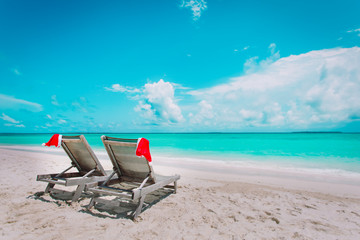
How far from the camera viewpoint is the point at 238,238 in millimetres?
2812

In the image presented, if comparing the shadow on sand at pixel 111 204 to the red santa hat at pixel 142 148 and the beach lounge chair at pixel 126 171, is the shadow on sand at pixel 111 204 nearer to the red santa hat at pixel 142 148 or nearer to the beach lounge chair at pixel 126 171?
the beach lounge chair at pixel 126 171

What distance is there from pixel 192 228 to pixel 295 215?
202cm

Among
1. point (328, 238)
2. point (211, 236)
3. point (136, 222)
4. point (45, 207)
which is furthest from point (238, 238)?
point (45, 207)

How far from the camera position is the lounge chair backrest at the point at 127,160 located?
3.72m

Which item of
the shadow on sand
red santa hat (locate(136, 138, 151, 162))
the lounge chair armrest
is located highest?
red santa hat (locate(136, 138, 151, 162))

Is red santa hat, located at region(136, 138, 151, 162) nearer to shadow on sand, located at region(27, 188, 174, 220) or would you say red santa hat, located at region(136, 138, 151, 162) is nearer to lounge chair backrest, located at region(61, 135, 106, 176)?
shadow on sand, located at region(27, 188, 174, 220)

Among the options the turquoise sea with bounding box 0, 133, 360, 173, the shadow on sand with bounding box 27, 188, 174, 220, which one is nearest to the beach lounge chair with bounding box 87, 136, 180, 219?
the shadow on sand with bounding box 27, 188, 174, 220

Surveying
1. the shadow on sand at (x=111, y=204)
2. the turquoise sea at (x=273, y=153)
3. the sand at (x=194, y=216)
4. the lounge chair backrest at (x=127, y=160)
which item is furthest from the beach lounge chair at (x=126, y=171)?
the turquoise sea at (x=273, y=153)

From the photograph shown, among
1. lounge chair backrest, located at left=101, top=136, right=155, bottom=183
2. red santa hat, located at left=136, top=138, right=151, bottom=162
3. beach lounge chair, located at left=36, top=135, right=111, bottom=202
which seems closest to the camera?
red santa hat, located at left=136, top=138, right=151, bottom=162

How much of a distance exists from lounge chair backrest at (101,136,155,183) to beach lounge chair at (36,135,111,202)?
18.8 inches

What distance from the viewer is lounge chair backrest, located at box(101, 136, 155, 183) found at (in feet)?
12.2

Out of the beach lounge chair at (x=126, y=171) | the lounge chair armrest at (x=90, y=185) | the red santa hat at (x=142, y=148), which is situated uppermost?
the red santa hat at (x=142, y=148)

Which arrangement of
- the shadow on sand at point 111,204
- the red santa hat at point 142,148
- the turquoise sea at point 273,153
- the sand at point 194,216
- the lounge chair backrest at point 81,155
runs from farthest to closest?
the turquoise sea at point 273,153, the lounge chair backrest at point 81,155, the shadow on sand at point 111,204, the red santa hat at point 142,148, the sand at point 194,216

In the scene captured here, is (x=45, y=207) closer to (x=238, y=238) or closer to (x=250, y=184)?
(x=238, y=238)
